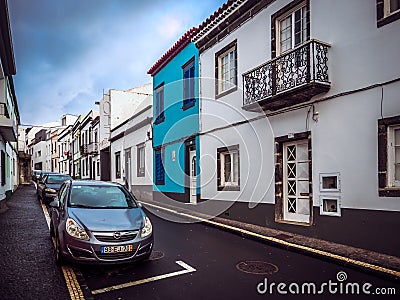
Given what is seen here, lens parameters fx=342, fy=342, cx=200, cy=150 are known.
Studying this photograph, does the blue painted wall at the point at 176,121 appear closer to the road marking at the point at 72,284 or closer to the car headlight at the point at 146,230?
the car headlight at the point at 146,230

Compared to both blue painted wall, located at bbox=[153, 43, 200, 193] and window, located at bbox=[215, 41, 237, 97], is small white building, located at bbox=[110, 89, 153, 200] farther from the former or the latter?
window, located at bbox=[215, 41, 237, 97]

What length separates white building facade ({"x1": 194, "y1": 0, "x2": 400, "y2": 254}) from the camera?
21.8 feet

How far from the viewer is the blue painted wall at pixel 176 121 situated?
14.0m

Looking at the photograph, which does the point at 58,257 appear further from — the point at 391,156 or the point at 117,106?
the point at 117,106

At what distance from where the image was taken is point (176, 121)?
50.4ft

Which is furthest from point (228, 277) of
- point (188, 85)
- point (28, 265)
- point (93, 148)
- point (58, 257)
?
point (93, 148)

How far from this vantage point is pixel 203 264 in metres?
6.27

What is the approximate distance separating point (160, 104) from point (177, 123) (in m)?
2.66

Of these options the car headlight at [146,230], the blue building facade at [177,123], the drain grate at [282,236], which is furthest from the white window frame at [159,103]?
the car headlight at [146,230]

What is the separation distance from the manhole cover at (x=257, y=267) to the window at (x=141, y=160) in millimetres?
14198

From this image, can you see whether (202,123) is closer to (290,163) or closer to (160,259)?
(290,163)

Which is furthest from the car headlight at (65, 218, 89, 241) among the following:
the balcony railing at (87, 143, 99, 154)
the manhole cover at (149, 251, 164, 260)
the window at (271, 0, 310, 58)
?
the balcony railing at (87, 143, 99, 154)

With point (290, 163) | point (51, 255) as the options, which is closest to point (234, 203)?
point (290, 163)

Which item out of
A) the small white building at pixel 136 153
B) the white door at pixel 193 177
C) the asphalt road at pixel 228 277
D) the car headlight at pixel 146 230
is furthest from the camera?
the small white building at pixel 136 153
